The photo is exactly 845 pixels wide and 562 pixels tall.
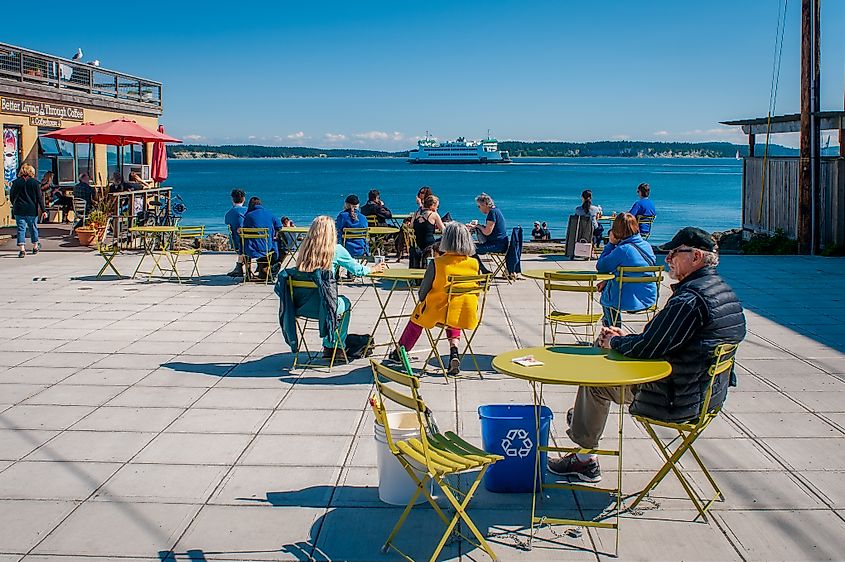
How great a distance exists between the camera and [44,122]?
20.2 m

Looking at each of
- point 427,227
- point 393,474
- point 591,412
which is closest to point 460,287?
point 591,412

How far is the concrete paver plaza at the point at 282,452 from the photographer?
4.24m

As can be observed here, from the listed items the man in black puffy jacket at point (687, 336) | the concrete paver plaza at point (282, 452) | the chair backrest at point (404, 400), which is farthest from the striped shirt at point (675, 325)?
the chair backrest at point (404, 400)

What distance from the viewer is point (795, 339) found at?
29.1 feet

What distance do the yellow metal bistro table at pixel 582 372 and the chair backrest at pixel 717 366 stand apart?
200 millimetres

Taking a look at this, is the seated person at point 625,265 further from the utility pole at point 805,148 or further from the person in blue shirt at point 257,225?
the utility pole at point 805,148

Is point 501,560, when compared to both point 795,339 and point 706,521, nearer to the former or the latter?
point 706,521

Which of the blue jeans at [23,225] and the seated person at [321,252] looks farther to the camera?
the blue jeans at [23,225]

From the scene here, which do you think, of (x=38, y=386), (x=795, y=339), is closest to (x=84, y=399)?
(x=38, y=386)

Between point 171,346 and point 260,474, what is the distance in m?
3.75

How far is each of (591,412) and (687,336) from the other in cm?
73

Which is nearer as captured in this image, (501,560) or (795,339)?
(501,560)

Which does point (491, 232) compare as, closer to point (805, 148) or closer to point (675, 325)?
point (805, 148)

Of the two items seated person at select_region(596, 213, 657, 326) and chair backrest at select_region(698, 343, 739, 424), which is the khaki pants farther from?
seated person at select_region(596, 213, 657, 326)
